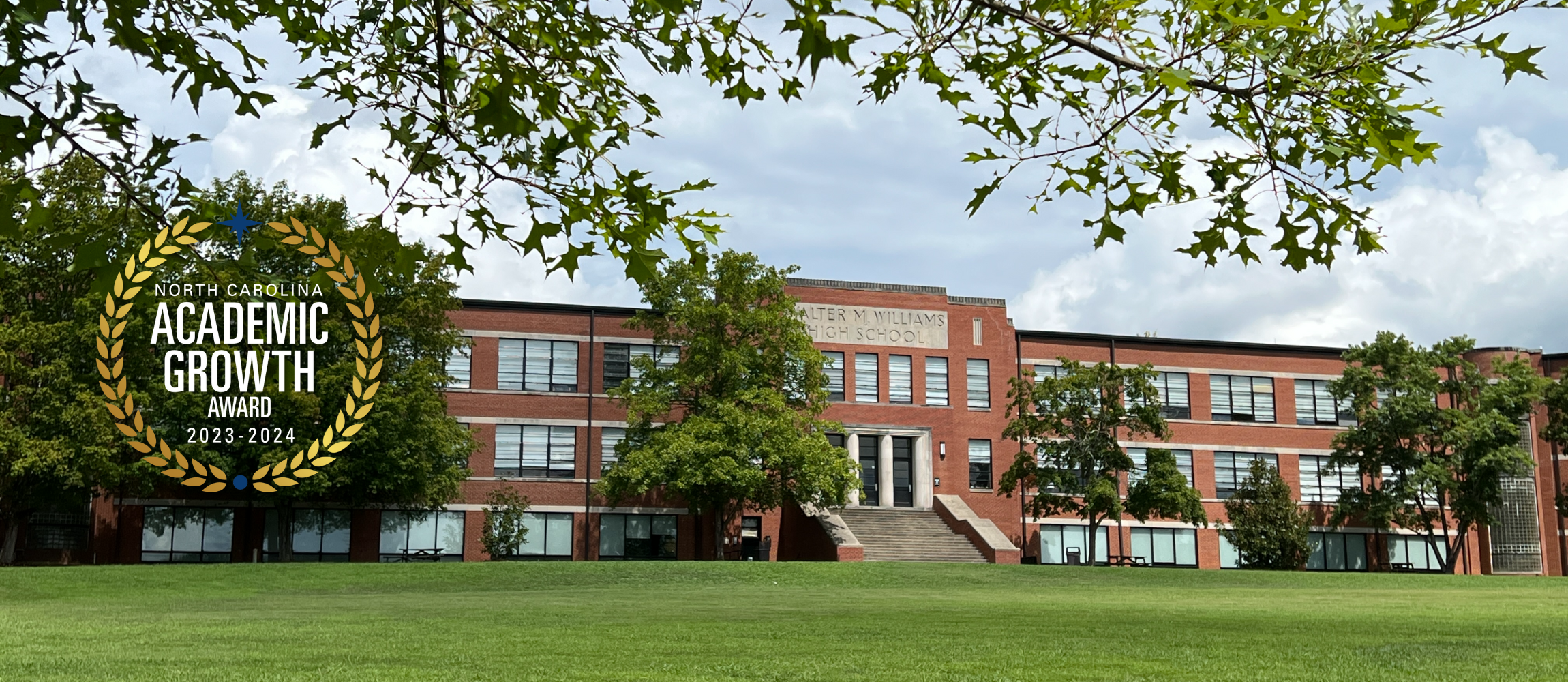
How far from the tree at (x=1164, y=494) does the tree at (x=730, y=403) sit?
31.1 ft

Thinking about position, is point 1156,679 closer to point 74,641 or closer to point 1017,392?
point 74,641

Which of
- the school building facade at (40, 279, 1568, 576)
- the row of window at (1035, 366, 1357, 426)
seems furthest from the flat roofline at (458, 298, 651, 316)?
the row of window at (1035, 366, 1357, 426)

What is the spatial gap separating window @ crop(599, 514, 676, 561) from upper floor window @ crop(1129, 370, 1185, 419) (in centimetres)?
2062

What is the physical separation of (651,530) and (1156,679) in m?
37.6

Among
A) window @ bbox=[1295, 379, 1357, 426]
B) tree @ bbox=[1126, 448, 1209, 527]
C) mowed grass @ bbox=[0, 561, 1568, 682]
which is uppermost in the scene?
window @ bbox=[1295, 379, 1357, 426]

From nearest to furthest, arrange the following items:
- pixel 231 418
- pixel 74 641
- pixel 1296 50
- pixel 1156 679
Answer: pixel 1296 50
pixel 1156 679
pixel 74 641
pixel 231 418

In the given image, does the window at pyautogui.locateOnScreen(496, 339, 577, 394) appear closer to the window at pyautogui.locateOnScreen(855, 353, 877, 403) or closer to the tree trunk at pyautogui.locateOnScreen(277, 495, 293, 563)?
the tree trunk at pyautogui.locateOnScreen(277, 495, 293, 563)

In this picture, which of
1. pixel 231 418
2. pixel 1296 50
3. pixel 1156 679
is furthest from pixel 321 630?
pixel 231 418

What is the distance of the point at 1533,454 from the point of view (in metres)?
53.9

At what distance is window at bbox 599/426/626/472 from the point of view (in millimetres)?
45375

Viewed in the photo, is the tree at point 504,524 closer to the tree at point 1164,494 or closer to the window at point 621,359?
the window at point 621,359

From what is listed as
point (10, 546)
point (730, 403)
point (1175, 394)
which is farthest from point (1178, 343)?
point (10, 546)

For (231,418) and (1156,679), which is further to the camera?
(231,418)

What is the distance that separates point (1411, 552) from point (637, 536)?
105ft
